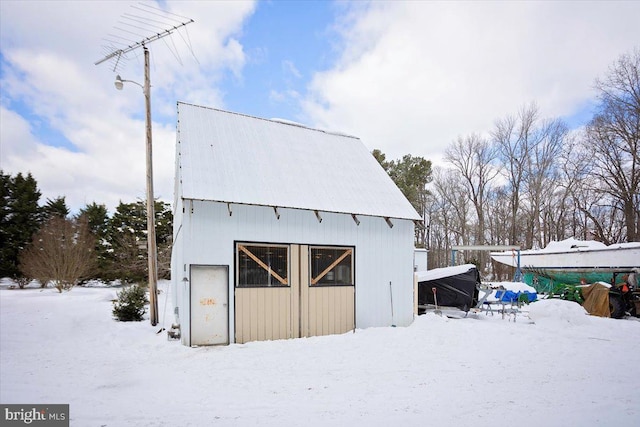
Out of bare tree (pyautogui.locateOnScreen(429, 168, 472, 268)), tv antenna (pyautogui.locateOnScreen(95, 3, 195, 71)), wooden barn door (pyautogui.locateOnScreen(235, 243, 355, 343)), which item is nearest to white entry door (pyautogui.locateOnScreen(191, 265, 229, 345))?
wooden barn door (pyautogui.locateOnScreen(235, 243, 355, 343))

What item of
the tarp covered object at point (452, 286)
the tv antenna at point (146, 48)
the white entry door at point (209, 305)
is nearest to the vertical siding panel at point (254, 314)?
the white entry door at point (209, 305)

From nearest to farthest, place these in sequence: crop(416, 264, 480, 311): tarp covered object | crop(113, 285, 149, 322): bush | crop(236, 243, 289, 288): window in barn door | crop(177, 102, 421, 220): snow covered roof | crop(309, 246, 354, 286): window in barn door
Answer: crop(236, 243, 289, 288): window in barn door < crop(177, 102, 421, 220): snow covered roof < crop(309, 246, 354, 286): window in barn door < crop(113, 285, 149, 322): bush < crop(416, 264, 480, 311): tarp covered object

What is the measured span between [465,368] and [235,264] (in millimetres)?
5537

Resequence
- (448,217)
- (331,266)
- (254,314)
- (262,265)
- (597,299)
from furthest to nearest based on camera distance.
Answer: (448,217), (597,299), (331,266), (262,265), (254,314)

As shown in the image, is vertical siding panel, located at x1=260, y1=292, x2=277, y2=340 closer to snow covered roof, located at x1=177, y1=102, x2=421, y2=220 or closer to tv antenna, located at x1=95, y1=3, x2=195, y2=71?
snow covered roof, located at x1=177, y1=102, x2=421, y2=220

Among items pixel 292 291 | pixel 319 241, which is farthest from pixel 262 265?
pixel 319 241

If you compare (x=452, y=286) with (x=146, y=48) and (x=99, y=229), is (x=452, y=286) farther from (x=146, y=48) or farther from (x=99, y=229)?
(x=99, y=229)

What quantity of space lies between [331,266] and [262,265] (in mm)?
2048

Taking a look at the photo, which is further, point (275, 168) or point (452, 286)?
point (452, 286)

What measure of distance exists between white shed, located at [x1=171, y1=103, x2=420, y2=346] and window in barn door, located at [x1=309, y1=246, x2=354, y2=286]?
0.03 meters

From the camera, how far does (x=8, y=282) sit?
27578 millimetres

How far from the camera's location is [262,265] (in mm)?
9500

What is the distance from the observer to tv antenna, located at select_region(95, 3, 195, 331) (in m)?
10.8

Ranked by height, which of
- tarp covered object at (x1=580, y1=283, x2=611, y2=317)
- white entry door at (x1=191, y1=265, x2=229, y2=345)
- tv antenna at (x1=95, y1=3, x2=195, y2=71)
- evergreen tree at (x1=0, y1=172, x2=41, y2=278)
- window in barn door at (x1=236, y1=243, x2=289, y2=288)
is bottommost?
tarp covered object at (x1=580, y1=283, x2=611, y2=317)
